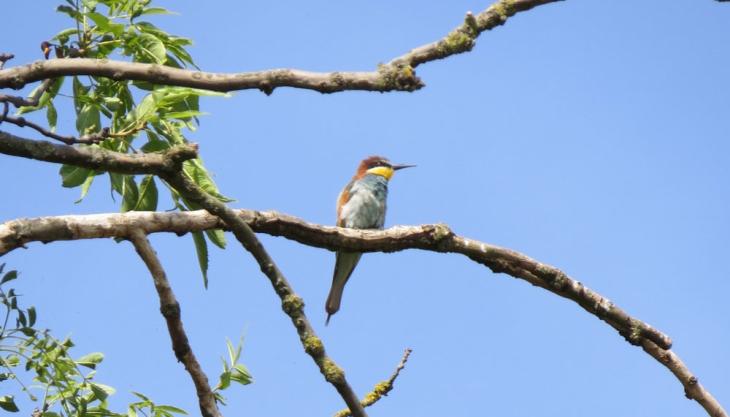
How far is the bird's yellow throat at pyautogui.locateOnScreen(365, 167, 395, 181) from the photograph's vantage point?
309 inches

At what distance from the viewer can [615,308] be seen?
324cm

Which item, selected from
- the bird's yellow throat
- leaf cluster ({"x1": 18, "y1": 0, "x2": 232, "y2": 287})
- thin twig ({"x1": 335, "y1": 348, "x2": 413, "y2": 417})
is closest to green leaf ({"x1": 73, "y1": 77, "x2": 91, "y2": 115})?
leaf cluster ({"x1": 18, "y1": 0, "x2": 232, "y2": 287})

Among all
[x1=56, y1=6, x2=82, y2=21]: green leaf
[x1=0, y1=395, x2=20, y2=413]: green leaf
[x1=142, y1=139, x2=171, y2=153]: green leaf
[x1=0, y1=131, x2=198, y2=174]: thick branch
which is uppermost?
[x1=56, y1=6, x2=82, y2=21]: green leaf

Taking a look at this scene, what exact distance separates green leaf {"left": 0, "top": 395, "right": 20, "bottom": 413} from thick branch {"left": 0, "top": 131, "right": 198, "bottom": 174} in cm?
88

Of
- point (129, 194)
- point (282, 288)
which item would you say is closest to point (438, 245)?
point (282, 288)

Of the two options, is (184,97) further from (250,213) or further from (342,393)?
(342,393)

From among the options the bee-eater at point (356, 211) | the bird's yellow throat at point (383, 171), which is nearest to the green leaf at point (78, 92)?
the bee-eater at point (356, 211)

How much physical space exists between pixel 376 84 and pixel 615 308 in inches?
50.1

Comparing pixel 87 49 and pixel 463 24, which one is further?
pixel 87 49

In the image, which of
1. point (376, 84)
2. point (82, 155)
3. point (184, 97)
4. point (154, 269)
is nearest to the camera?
point (376, 84)

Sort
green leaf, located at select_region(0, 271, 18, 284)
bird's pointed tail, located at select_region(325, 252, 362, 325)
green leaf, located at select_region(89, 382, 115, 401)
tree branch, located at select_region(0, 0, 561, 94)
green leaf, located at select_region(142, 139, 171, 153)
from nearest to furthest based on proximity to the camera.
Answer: tree branch, located at select_region(0, 0, 561, 94) → green leaf, located at select_region(0, 271, 18, 284) → green leaf, located at select_region(89, 382, 115, 401) → green leaf, located at select_region(142, 139, 171, 153) → bird's pointed tail, located at select_region(325, 252, 362, 325)

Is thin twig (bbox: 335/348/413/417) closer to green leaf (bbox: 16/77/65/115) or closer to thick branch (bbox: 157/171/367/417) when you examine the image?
thick branch (bbox: 157/171/367/417)

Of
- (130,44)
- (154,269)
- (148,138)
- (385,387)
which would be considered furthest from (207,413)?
(130,44)

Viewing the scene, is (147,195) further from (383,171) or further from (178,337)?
(383,171)
